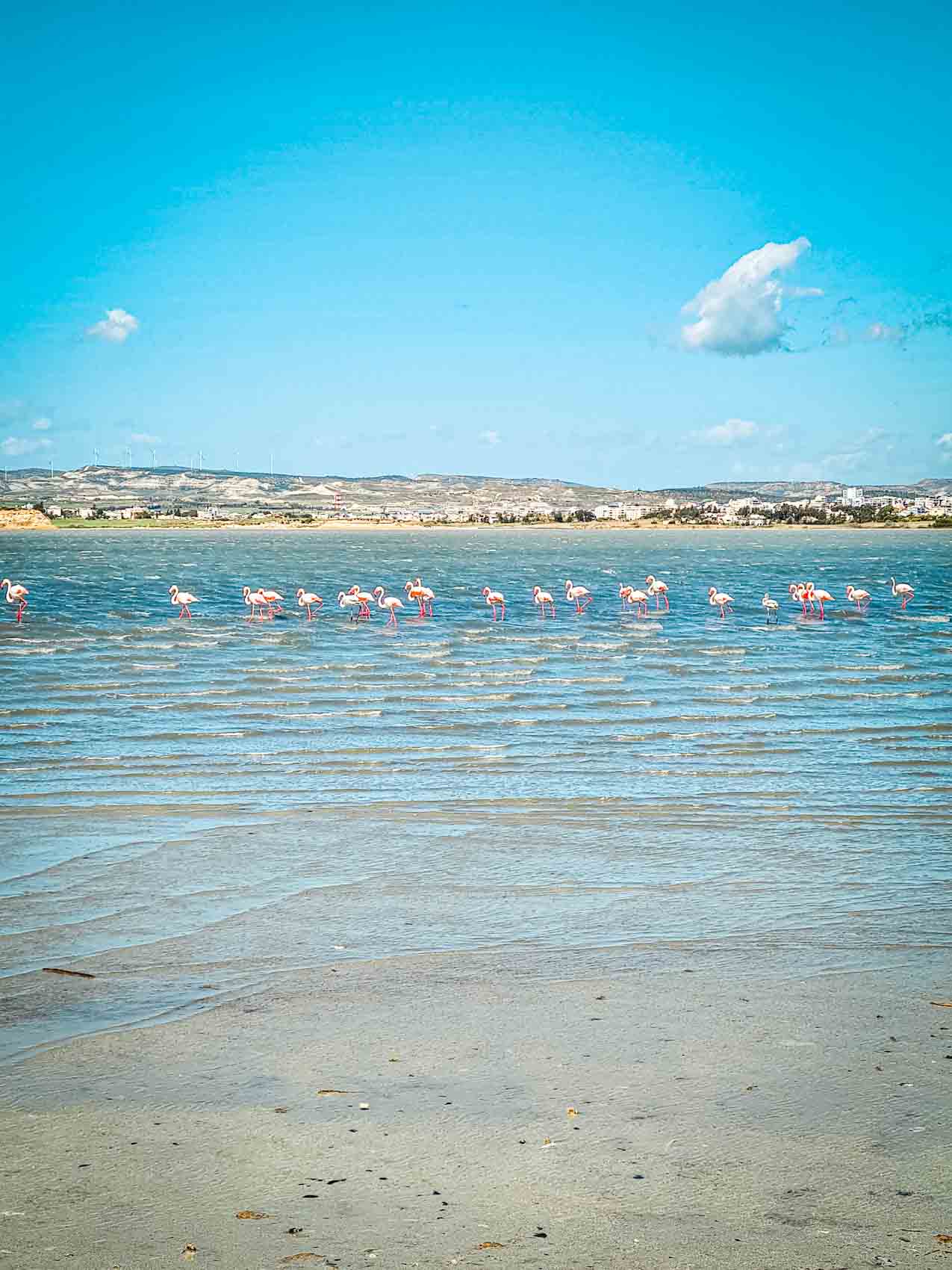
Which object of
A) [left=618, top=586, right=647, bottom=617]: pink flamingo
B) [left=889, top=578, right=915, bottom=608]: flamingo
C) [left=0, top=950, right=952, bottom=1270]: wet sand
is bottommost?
[left=0, top=950, right=952, bottom=1270]: wet sand

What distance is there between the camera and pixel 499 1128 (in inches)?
196

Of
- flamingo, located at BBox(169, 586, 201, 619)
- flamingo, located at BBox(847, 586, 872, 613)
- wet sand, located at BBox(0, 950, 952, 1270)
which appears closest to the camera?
wet sand, located at BBox(0, 950, 952, 1270)

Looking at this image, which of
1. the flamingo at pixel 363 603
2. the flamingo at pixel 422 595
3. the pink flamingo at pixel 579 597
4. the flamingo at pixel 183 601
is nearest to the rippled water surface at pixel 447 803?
the flamingo at pixel 183 601

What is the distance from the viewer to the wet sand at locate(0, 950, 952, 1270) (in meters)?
4.14

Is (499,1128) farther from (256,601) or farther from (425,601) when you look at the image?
(425,601)

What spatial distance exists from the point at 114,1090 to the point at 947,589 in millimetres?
53896

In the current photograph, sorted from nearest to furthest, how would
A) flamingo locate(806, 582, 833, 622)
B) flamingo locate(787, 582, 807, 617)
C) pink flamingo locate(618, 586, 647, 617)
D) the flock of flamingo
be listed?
1. the flock of flamingo
2. pink flamingo locate(618, 586, 647, 617)
3. flamingo locate(806, 582, 833, 622)
4. flamingo locate(787, 582, 807, 617)

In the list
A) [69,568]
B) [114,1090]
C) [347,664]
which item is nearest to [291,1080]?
[114,1090]

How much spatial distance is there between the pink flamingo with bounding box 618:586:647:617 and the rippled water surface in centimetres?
880

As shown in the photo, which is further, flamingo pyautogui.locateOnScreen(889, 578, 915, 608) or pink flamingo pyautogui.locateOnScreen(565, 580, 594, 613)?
flamingo pyautogui.locateOnScreen(889, 578, 915, 608)

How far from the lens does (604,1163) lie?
468 cm

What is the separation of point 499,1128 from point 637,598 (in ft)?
109

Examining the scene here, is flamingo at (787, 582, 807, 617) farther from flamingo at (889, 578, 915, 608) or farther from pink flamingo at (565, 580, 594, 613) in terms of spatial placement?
pink flamingo at (565, 580, 594, 613)

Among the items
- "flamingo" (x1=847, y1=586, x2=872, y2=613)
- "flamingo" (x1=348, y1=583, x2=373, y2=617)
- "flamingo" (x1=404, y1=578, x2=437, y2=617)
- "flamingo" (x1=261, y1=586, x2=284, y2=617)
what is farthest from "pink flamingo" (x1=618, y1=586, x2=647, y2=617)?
"flamingo" (x1=261, y1=586, x2=284, y2=617)
